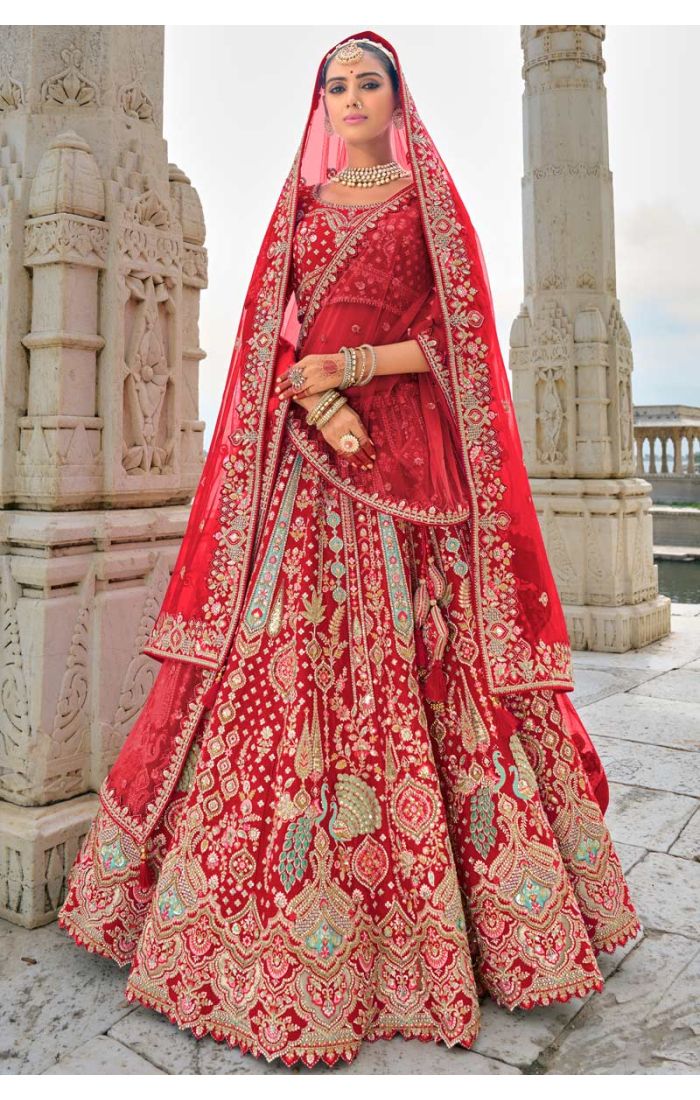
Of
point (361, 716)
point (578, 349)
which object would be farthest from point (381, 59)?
point (578, 349)

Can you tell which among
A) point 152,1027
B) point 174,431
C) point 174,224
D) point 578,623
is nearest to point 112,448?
point 174,431

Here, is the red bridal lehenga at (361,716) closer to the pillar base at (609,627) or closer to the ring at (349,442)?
the ring at (349,442)

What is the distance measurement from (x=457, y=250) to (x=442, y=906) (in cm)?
124

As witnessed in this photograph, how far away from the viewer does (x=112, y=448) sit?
2031 mm

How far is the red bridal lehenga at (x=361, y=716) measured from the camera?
1481mm

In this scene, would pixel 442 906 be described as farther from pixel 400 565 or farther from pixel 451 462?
pixel 451 462

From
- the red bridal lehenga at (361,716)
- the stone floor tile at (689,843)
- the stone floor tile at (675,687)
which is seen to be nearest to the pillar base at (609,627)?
the stone floor tile at (675,687)

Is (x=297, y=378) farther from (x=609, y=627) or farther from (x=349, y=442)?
(x=609, y=627)

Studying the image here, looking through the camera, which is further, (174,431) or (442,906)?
(174,431)

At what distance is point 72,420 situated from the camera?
197 centimetres

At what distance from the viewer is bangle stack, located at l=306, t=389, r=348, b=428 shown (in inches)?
64.5

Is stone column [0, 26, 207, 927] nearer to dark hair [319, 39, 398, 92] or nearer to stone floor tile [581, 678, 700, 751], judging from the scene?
dark hair [319, 39, 398, 92]

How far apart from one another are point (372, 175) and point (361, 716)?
109cm

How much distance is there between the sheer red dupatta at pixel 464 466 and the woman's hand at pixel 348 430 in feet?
0.40
